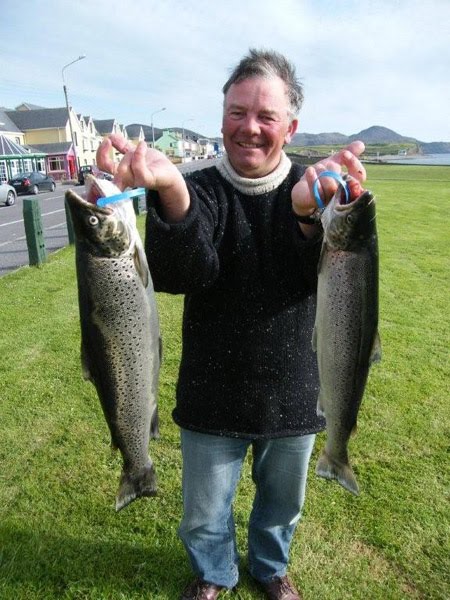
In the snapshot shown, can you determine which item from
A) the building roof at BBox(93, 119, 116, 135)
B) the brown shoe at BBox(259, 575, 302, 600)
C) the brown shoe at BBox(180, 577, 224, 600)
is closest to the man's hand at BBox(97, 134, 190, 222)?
the brown shoe at BBox(180, 577, 224, 600)

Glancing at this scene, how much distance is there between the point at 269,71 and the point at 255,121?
236 mm

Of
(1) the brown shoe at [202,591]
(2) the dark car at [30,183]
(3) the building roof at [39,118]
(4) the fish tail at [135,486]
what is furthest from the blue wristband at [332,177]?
(3) the building roof at [39,118]

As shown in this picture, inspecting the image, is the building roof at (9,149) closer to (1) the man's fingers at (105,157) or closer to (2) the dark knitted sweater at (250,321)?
(2) the dark knitted sweater at (250,321)

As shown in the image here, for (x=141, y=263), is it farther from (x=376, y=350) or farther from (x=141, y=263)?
(x=376, y=350)

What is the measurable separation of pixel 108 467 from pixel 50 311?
4.30 metres

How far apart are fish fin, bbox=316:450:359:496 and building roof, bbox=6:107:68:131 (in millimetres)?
73941

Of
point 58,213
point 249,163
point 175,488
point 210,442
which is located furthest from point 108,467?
point 58,213

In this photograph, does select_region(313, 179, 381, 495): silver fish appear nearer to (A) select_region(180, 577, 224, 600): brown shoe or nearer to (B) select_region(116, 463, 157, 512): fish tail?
(B) select_region(116, 463, 157, 512): fish tail

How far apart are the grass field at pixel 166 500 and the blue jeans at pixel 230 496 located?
387mm

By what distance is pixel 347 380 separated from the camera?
93.4 inches

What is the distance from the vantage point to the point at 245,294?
256 cm

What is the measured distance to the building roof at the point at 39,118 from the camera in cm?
6969

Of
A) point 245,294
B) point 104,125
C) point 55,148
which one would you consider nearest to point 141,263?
point 245,294

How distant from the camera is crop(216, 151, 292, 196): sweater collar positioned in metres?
2.52
